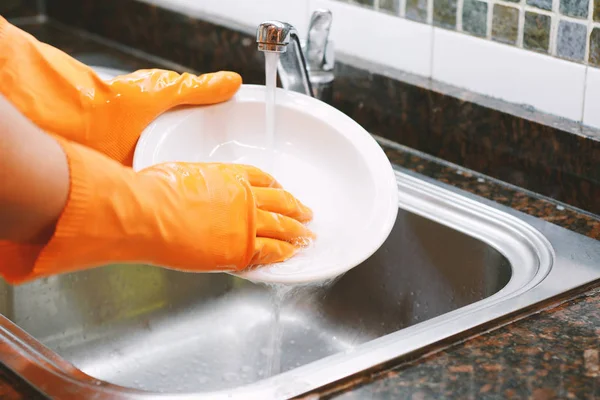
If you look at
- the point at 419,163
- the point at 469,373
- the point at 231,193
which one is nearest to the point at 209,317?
the point at 419,163

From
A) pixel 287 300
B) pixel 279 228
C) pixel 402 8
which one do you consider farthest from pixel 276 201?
pixel 402 8

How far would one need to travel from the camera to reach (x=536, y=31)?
47.1 inches

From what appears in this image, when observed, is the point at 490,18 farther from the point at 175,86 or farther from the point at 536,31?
the point at 175,86

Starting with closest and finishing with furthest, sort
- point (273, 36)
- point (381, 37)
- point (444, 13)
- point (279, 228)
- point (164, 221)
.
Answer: point (164, 221) < point (279, 228) < point (273, 36) < point (444, 13) < point (381, 37)

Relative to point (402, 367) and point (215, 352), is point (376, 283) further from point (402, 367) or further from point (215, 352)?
point (402, 367)

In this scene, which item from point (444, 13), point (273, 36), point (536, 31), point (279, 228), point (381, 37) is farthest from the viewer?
point (381, 37)

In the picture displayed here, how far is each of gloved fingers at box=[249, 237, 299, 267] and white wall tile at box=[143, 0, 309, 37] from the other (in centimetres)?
71

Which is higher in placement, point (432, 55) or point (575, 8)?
point (575, 8)

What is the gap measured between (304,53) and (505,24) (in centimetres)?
30

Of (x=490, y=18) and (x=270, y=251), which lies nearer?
(x=270, y=251)

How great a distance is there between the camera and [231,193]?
891 mm

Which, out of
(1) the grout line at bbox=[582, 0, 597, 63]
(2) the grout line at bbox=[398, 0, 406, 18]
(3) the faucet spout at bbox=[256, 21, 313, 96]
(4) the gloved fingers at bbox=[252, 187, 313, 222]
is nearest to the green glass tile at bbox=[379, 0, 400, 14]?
(2) the grout line at bbox=[398, 0, 406, 18]

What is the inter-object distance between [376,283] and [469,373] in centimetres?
46

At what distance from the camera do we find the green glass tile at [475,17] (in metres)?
1.26
